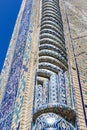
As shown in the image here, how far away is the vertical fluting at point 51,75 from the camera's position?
247 centimetres

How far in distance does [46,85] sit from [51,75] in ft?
0.61

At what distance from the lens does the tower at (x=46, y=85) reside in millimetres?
2480

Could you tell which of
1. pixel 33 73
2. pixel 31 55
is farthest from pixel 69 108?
pixel 31 55

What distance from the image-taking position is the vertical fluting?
2467 millimetres

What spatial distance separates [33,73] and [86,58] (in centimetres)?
119

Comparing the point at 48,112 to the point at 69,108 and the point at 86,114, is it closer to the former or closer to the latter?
the point at 69,108

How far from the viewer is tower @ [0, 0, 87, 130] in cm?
248

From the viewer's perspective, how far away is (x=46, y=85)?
3057 mm

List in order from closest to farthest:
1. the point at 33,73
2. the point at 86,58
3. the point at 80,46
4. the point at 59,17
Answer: the point at 33,73 → the point at 86,58 → the point at 80,46 → the point at 59,17

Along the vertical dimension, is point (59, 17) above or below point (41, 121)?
above

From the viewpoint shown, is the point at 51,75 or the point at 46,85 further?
the point at 51,75

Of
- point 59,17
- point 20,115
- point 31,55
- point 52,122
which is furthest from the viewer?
point 59,17

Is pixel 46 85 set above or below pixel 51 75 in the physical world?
below

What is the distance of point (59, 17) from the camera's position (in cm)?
519
